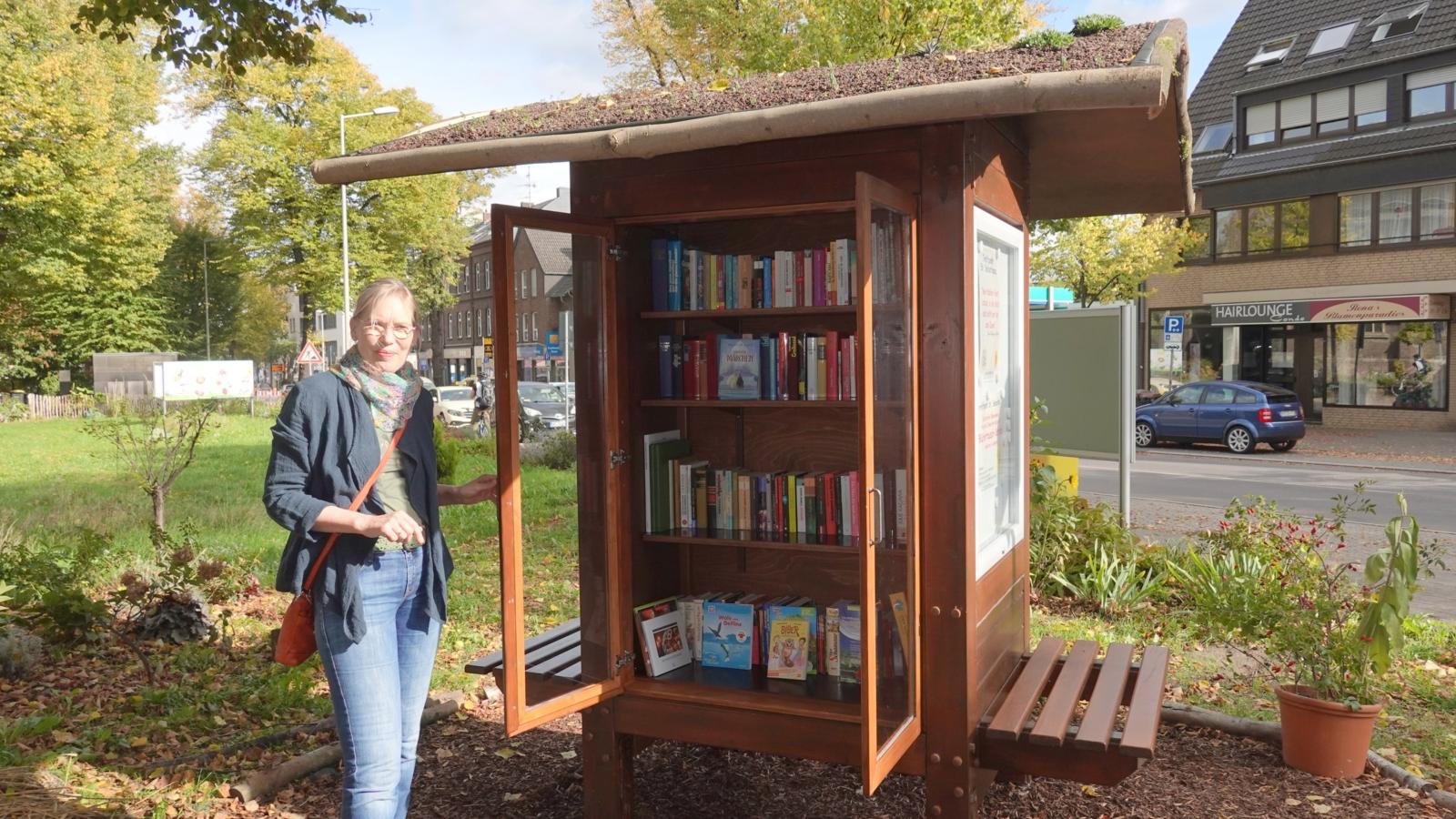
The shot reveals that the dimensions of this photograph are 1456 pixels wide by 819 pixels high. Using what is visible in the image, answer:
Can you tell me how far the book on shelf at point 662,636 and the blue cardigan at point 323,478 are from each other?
1.62 m

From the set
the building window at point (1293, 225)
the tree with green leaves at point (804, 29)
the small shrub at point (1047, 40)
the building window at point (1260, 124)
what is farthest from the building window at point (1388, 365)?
the small shrub at point (1047, 40)

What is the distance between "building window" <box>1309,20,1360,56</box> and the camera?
2712 cm

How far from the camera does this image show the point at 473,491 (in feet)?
12.1

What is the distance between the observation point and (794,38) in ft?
53.8

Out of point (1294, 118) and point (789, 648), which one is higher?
point (1294, 118)

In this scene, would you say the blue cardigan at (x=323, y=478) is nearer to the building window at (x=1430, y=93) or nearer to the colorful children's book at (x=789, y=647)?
the colorful children's book at (x=789, y=647)

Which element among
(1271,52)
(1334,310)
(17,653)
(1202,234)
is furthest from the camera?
(1202,234)

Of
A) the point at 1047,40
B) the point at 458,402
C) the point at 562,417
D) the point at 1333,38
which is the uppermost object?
the point at 1333,38

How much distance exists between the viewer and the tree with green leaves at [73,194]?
2822 centimetres

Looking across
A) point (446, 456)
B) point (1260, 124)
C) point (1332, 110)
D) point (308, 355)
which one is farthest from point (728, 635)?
point (1260, 124)

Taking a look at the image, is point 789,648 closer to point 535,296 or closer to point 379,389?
point 535,296

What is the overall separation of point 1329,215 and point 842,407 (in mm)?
27474

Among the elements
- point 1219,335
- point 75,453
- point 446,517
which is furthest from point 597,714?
point 1219,335

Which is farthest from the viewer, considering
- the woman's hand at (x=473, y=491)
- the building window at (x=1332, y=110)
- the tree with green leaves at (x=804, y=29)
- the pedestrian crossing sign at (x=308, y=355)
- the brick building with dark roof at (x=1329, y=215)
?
the pedestrian crossing sign at (x=308, y=355)
